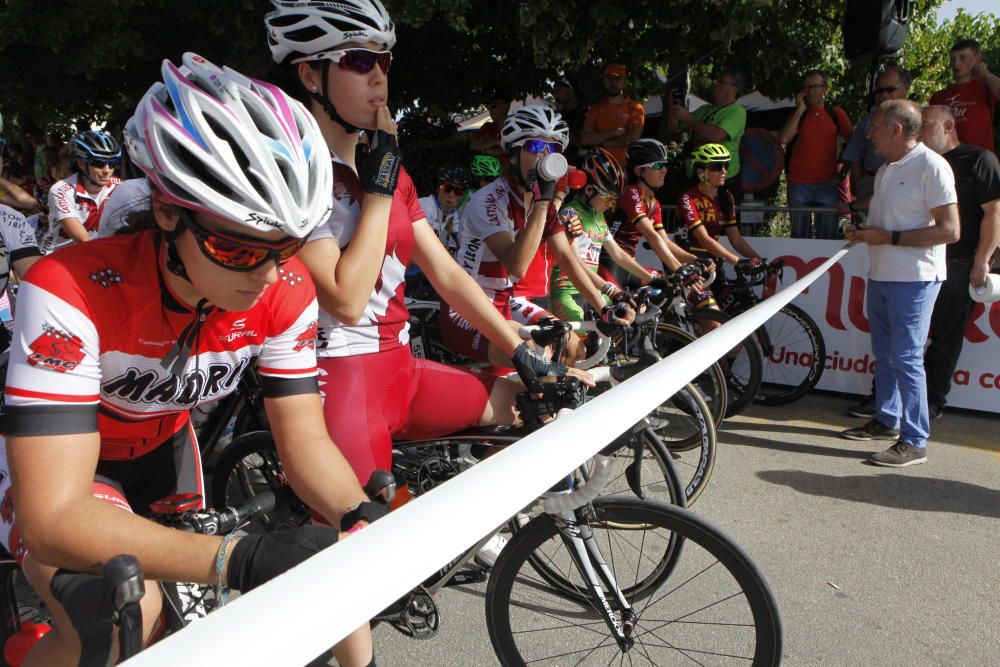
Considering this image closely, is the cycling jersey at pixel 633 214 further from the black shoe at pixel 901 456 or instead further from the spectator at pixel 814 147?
the black shoe at pixel 901 456

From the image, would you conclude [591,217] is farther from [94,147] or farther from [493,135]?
[493,135]

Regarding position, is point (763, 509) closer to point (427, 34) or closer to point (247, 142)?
point (247, 142)

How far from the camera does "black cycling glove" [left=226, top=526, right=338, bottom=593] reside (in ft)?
4.53

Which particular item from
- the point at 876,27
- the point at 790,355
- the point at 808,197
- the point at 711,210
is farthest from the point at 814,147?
the point at 790,355

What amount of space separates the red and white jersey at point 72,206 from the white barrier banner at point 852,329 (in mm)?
6075

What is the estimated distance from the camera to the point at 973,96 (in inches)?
269

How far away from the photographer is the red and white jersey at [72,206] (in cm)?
600

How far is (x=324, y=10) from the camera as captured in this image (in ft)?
7.99

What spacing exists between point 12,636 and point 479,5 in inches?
324

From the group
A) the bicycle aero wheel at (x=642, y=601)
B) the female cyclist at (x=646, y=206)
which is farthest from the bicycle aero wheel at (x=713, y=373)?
the bicycle aero wheel at (x=642, y=601)

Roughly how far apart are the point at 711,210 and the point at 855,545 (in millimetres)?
3670

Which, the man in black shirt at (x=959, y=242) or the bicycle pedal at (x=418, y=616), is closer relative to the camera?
the bicycle pedal at (x=418, y=616)

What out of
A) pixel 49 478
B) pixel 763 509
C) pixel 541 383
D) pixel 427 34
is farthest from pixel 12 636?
pixel 427 34

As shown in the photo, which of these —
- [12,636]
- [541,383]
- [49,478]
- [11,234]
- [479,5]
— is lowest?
[12,636]
